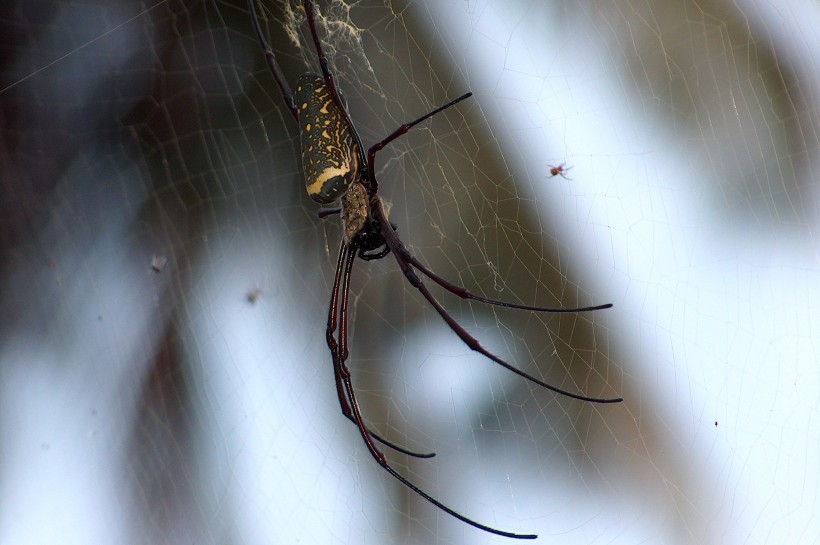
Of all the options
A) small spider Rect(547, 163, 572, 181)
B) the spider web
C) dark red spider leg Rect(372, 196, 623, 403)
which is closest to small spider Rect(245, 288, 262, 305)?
the spider web

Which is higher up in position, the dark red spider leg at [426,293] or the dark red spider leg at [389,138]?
the dark red spider leg at [389,138]

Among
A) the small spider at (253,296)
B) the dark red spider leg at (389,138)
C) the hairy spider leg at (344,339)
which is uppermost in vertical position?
the dark red spider leg at (389,138)

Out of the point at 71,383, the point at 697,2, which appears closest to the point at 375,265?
the point at 71,383

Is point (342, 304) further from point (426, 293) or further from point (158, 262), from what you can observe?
point (158, 262)

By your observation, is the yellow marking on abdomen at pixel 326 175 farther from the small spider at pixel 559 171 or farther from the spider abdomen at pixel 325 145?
the small spider at pixel 559 171

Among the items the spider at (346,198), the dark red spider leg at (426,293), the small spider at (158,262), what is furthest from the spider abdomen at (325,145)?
the small spider at (158,262)

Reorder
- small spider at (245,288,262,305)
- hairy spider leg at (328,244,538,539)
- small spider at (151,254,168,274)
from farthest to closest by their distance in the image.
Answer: small spider at (245,288,262,305), small spider at (151,254,168,274), hairy spider leg at (328,244,538,539)

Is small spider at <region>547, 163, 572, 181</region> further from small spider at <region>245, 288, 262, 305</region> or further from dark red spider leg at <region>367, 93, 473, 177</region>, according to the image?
small spider at <region>245, 288, 262, 305</region>

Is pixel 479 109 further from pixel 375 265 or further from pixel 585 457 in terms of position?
pixel 585 457

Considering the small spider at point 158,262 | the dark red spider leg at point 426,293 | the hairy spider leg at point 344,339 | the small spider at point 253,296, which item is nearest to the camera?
the dark red spider leg at point 426,293
